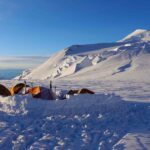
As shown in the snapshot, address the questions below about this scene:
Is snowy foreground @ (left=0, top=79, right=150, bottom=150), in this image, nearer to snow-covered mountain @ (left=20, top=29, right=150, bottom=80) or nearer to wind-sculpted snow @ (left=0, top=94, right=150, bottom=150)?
wind-sculpted snow @ (left=0, top=94, right=150, bottom=150)

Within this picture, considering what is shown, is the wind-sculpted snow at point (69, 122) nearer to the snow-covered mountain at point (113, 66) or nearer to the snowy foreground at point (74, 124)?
the snowy foreground at point (74, 124)

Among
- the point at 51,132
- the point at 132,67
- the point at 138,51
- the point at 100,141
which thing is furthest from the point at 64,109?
the point at 138,51

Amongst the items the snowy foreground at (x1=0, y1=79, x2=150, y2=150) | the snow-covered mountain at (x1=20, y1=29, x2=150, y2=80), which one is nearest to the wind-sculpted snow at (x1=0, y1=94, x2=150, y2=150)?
the snowy foreground at (x1=0, y1=79, x2=150, y2=150)

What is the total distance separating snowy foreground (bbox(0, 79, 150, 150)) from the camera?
35.2 feet

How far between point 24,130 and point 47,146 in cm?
191

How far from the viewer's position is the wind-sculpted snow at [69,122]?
1084 centimetres

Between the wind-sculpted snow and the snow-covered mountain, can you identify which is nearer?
the wind-sculpted snow

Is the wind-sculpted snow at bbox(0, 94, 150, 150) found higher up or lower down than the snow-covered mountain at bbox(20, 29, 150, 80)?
lower down

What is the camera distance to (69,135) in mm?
11703

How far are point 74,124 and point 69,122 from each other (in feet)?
0.97

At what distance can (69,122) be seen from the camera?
43.2ft

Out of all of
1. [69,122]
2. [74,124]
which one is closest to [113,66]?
[69,122]

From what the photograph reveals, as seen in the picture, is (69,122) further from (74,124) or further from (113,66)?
(113,66)

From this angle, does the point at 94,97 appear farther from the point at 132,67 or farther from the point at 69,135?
the point at 132,67
